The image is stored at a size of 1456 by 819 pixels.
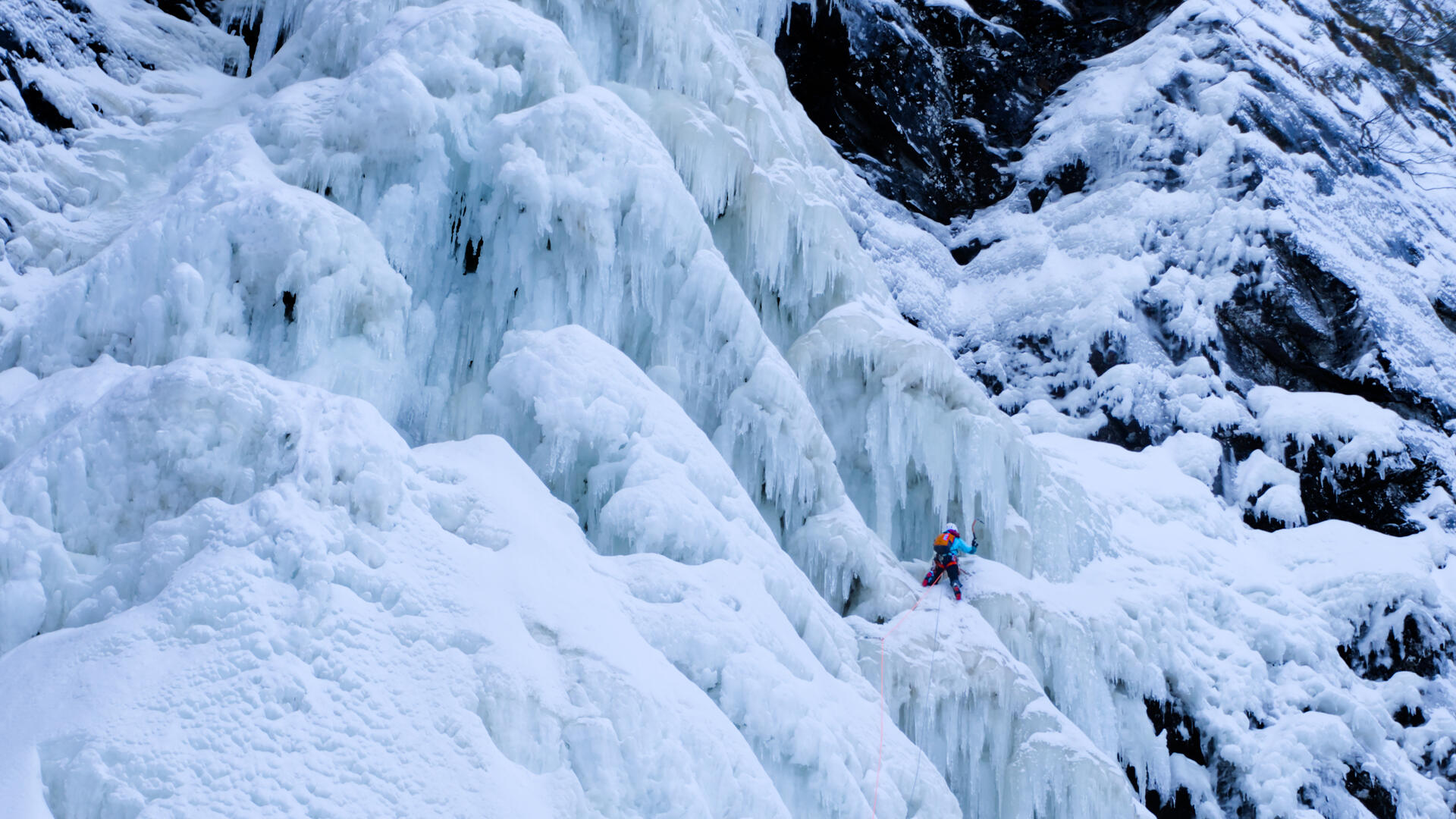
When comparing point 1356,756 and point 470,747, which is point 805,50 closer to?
point 1356,756

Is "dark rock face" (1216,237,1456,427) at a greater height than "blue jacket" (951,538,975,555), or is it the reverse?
"dark rock face" (1216,237,1456,427)

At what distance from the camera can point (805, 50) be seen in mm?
17484

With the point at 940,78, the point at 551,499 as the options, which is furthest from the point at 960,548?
the point at 940,78

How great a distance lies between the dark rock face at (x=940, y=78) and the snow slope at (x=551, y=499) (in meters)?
4.09

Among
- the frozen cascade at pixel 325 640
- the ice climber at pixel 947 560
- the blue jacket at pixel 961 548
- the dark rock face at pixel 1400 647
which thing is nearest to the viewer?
the frozen cascade at pixel 325 640

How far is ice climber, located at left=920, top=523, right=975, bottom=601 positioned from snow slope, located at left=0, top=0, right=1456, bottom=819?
0.23 m

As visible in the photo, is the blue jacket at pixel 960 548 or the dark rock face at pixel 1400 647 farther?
the dark rock face at pixel 1400 647

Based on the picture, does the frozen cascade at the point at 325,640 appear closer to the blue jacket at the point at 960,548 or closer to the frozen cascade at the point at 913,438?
the blue jacket at the point at 960,548

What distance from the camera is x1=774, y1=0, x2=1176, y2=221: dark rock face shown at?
1748 cm

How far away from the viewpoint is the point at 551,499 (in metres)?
6.41

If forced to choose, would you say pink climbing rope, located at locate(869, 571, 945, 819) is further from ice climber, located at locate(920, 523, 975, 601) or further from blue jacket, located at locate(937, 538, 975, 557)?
blue jacket, located at locate(937, 538, 975, 557)

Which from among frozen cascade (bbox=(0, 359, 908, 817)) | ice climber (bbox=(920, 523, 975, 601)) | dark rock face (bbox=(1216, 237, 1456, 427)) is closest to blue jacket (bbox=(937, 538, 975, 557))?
ice climber (bbox=(920, 523, 975, 601))

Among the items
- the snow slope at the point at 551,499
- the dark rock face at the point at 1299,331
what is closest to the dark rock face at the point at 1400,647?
the snow slope at the point at 551,499

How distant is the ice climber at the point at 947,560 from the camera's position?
9023 millimetres
